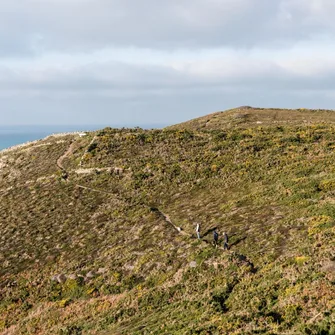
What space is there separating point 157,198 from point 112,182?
927 cm

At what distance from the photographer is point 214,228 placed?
3516cm


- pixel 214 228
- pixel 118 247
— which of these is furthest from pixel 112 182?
pixel 214 228

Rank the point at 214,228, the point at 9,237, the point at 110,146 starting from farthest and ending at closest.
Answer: the point at 110,146 → the point at 9,237 → the point at 214,228

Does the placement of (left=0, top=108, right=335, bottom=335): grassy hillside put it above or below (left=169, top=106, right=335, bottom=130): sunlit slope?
below

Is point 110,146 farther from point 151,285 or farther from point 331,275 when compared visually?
point 331,275

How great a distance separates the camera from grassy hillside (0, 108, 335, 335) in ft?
70.6

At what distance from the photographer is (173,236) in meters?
35.5

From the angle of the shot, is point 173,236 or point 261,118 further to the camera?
point 261,118

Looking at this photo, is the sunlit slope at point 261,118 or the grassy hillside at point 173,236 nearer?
the grassy hillside at point 173,236

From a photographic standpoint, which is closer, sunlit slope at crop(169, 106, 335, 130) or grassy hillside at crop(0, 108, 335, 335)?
grassy hillside at crop(0, 108, 335, 335)

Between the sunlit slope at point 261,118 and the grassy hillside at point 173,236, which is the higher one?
the sunlit slope at point 261,118

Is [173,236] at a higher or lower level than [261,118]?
lower

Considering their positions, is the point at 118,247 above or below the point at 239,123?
below

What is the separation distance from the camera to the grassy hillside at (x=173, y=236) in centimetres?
2153
